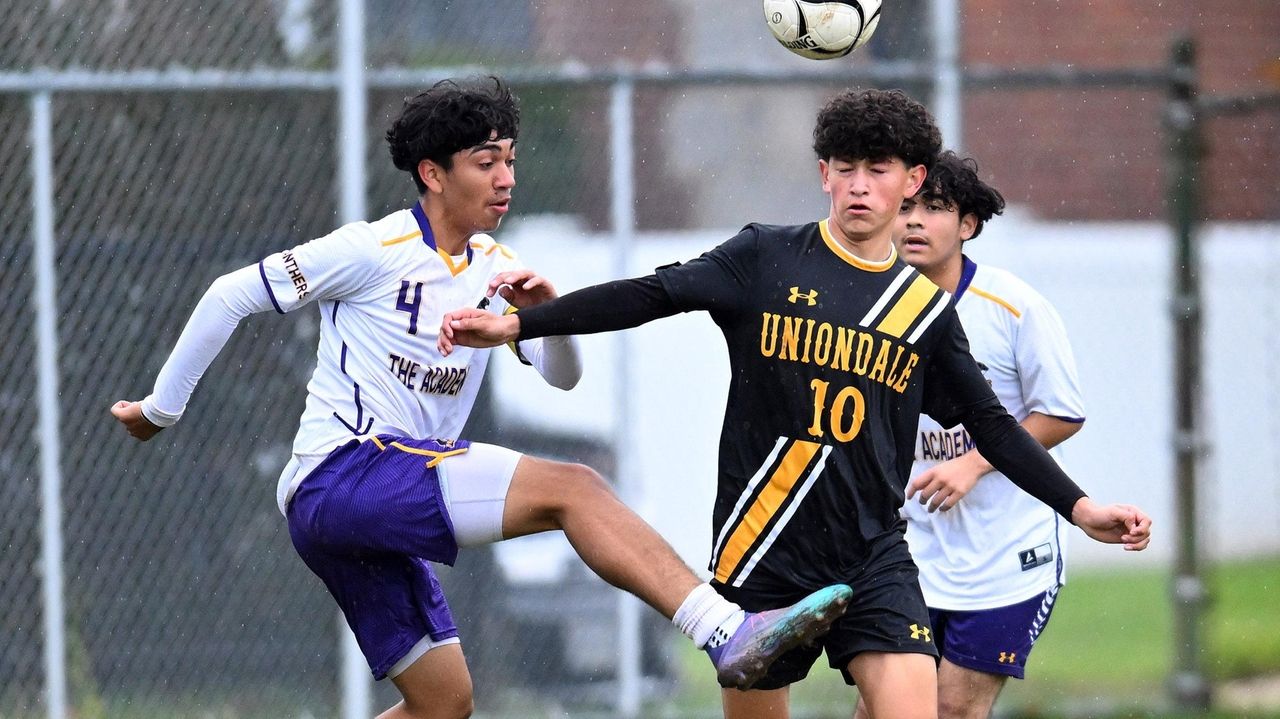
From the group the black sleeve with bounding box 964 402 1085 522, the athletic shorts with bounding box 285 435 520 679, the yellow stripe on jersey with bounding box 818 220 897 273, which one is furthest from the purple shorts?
the black sleeve with bounding box 964 402 1085 522

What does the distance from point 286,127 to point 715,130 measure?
2.75 m

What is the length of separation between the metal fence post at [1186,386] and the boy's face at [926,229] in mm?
3171

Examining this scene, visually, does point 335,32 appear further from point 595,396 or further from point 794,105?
point 794,105

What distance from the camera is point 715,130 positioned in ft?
28.7

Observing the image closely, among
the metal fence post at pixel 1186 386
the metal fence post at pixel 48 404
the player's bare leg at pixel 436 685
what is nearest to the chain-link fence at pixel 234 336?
the metal fence post at pixel 48 404

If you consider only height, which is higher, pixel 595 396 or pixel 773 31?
pixel 773 31

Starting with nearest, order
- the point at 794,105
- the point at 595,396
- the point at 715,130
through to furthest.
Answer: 1. the point at 595,396
2. the point at 715,130
3. the point at 794,105

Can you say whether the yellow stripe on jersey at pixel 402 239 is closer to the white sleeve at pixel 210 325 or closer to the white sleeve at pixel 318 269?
the white sleeve at pixel 318 269

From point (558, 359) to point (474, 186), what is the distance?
0.55 m

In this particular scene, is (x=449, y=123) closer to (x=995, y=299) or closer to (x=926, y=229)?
(x=926, y=229)

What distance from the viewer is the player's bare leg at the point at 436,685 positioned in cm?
467

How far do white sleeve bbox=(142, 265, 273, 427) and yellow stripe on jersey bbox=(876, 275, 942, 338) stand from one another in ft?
5.44

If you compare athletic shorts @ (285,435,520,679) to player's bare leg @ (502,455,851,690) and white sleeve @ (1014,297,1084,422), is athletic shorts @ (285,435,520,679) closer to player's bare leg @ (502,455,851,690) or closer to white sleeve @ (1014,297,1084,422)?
player's bare leg @ (502,455,851,690)

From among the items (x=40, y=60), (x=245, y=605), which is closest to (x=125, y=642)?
(x=245, y=605)
